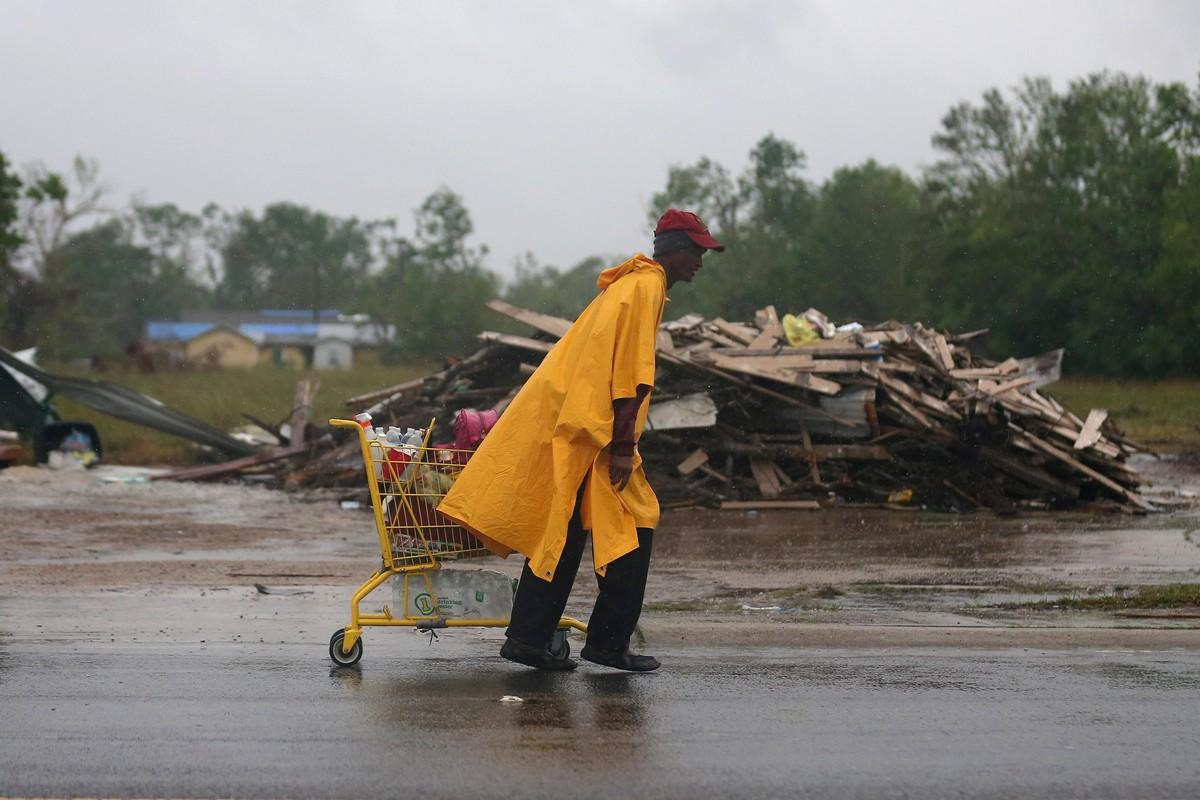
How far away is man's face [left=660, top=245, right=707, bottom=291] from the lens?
6191 mm

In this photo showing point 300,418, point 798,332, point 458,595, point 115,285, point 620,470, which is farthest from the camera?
point 115,285

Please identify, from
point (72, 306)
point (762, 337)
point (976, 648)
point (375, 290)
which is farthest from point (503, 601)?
point (375, 290)

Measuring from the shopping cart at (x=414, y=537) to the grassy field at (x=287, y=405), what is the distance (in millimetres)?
15205

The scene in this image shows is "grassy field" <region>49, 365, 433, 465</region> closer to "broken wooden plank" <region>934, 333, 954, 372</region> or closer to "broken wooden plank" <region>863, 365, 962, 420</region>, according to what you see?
"broken wooden plank" <region>863, 365, 962, 420</region>

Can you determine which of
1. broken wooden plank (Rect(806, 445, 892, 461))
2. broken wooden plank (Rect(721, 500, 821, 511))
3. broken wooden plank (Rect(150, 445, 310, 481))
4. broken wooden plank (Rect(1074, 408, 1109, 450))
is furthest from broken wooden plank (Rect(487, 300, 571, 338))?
broken wooden plank (Rect(1074, 408, 1109, 450))

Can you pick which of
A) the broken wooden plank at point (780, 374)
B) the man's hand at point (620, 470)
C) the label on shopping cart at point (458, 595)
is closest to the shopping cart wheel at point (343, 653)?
the label on shopping cart at point (458, 595)

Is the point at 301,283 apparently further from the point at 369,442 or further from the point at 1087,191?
the point at 369,442

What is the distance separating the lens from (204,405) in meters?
33.3

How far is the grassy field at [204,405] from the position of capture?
23.6 metres

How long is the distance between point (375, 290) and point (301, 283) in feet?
67.6

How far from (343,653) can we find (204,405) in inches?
1108

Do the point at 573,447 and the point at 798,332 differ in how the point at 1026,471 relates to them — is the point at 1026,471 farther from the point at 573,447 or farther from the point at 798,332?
the point at 573,447

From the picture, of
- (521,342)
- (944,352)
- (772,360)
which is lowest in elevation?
(772,360)

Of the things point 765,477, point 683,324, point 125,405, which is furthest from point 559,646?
point 125,405
